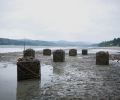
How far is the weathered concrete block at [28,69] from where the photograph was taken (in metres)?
18.8

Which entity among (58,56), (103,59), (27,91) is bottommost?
→ (27,91)

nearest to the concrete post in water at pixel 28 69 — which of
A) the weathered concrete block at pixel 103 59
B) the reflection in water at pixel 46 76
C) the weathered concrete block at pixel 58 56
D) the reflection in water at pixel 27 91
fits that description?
the reflection in water at pixel 46 76

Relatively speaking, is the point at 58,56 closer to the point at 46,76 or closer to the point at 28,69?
the point at 46,76

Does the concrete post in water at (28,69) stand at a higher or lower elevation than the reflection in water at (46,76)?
higher

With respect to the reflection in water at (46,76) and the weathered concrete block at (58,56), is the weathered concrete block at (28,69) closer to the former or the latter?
the reflection in water at (46,76)

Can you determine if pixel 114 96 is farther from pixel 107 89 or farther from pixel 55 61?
pixel 55 61

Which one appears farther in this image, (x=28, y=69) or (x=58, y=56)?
(x=58, y=56)

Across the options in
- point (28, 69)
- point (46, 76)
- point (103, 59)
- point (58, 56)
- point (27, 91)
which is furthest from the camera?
point (58, 56)

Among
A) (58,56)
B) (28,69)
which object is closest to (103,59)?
(58,56)

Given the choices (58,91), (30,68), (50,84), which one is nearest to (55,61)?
(30,68)

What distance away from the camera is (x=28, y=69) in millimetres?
18938

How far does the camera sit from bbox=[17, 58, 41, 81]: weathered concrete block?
1878 cm

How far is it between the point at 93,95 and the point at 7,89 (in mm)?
5151

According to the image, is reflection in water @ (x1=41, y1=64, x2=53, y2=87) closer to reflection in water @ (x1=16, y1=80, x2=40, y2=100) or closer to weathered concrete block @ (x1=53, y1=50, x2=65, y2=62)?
reflection in water @ (x1=16, y1=80, x2=40, y2=100)
